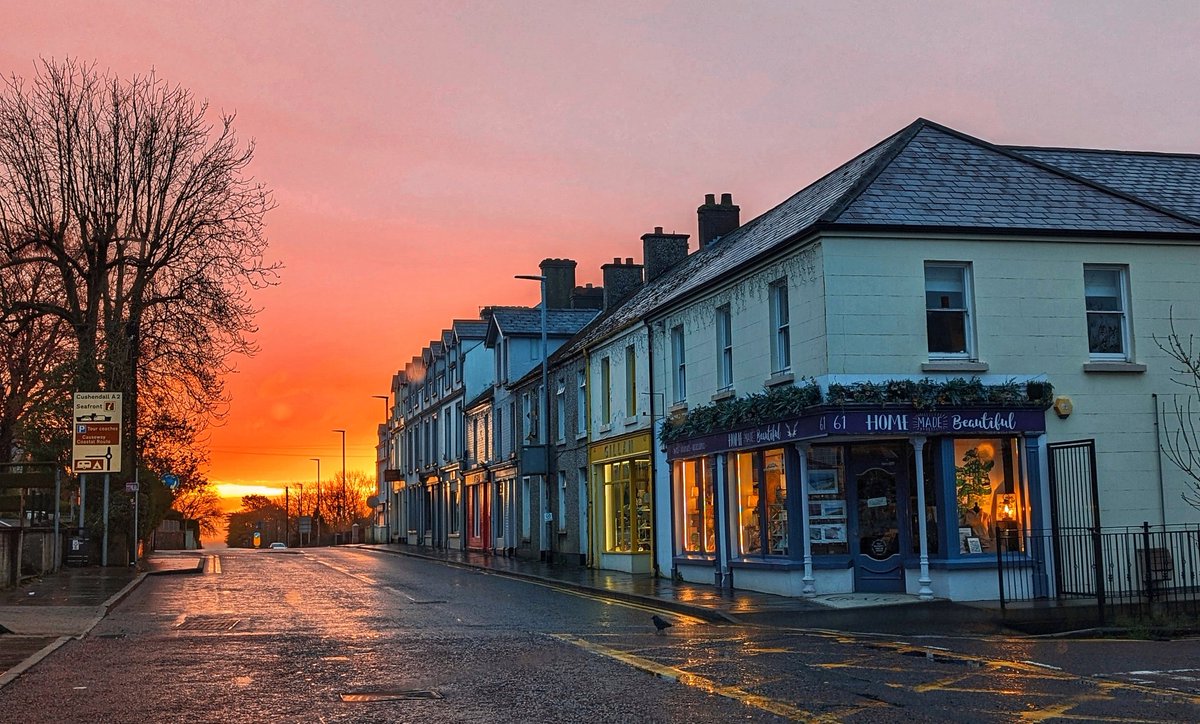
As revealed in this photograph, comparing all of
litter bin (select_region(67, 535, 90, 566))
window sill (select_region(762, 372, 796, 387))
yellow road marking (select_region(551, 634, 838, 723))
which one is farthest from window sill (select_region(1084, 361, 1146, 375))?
litter bin (select_region(67, 535, 90, 566))

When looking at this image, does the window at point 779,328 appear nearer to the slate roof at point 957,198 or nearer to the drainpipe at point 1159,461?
the slate roof at point 957,198

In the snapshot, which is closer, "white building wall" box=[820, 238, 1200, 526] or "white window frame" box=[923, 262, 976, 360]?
"white building wall" box=[820, 238, 1200, 526]

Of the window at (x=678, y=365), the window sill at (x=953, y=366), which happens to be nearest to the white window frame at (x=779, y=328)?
the window sill at (x=953, y=366)

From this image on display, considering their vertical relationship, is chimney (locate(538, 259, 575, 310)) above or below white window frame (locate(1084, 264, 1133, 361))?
above

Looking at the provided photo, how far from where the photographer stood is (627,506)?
31.4 metres

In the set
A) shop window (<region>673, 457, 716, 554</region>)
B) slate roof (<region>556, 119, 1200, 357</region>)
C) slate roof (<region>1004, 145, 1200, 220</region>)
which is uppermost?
slate roof (<region>1004, 145, 1200, 220</region>)

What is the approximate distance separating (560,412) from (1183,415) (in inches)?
799

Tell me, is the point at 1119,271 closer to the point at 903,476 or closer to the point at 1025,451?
the point at 1025,451

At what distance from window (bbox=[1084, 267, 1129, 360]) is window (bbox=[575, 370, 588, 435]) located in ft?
53.0

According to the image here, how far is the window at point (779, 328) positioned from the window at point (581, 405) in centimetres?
1270

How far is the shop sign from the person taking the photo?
95.8ft

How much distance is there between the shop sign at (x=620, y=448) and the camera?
95.8 ft

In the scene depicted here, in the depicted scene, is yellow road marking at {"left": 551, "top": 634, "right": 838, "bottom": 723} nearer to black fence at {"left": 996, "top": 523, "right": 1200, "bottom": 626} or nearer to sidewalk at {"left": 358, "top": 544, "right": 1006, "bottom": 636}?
sidewalk at {"left": 358, "top": 544, "right": 1006, "bottom": 636}

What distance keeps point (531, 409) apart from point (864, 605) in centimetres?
2412
